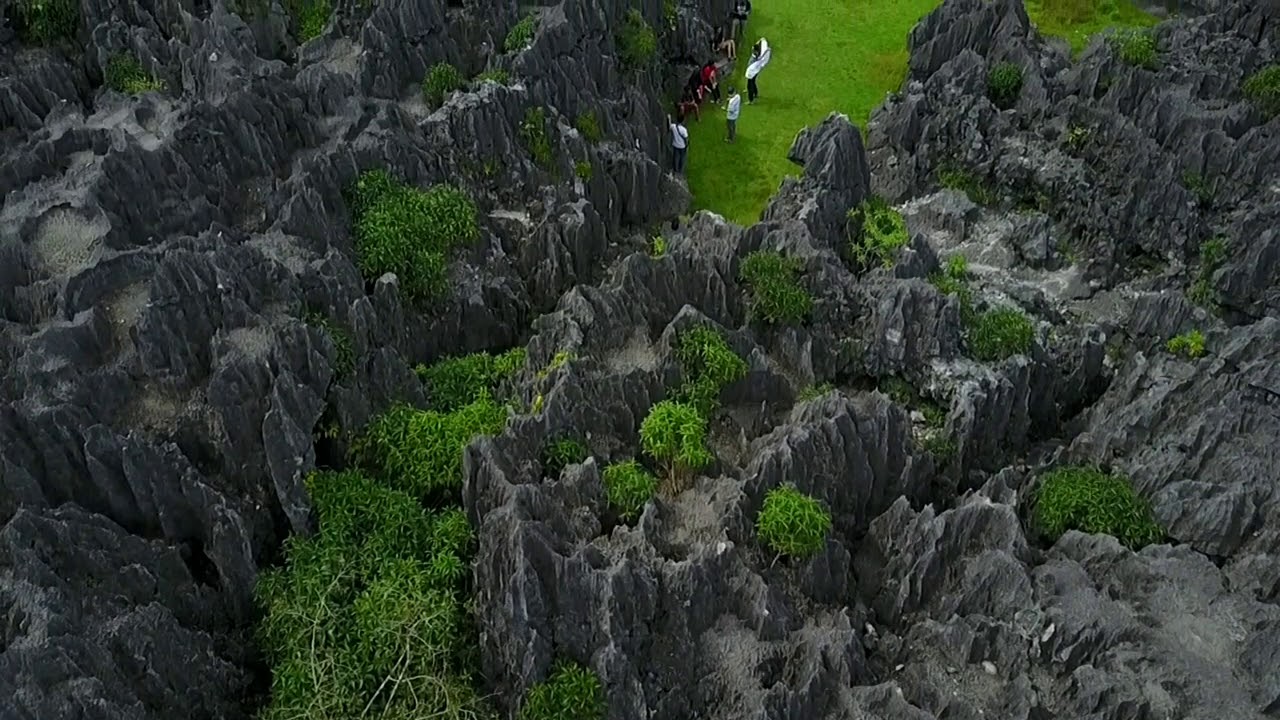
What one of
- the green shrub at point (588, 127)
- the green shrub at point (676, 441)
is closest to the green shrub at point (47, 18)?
the green shrub at point (588, 127)

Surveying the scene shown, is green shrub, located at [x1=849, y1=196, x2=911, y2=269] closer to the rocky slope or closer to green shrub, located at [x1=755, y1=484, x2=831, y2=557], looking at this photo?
the rocky slope

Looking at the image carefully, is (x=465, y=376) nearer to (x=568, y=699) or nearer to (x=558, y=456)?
(x=558, y=456)

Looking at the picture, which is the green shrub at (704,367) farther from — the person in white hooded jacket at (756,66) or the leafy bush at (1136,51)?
the leafy bush at (1136,51)

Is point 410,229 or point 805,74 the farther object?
point 805,74

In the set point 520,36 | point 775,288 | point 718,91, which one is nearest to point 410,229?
point 775,288

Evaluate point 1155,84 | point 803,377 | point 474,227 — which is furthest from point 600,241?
point 1155,84

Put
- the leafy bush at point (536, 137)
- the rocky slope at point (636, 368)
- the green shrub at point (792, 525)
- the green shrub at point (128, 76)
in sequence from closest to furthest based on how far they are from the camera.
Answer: the rocky slope at point (636, 368)
the green shrub at point (792, 525)
the green shrub at point (128, 76)
the leafy bush at point (536, 137)
